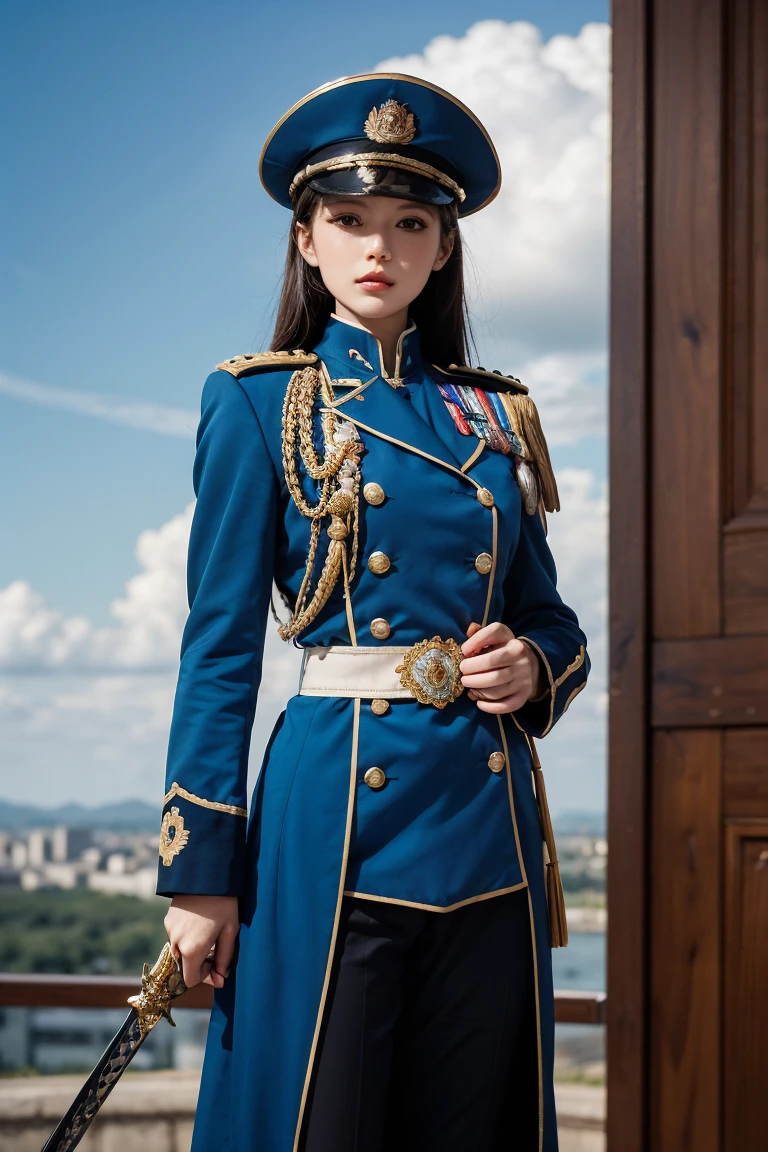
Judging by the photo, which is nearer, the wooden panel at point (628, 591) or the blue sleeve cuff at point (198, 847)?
the blue sleeve cuff at point (198, 847)

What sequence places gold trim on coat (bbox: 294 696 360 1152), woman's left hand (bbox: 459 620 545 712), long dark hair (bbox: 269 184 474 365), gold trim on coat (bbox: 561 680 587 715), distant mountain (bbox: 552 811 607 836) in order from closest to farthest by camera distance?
1. gold trim on coat (bbox: 294 696 360 1152)
2. woman's left hand (bbox: 459 620 545 712)
3. gold trim on coat (bbox: 561 680 587 715)
4. long dark hair (bbox: 269 184 474 365)
5. distant mountain (bbox: 552 811 607 836)

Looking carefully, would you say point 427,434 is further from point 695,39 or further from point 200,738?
point 695,39

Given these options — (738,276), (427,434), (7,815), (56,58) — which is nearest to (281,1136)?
(427,434)

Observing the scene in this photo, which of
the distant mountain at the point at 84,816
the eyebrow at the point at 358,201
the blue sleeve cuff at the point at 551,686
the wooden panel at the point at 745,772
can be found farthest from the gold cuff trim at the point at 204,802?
the distant mountain at the point at 84,816

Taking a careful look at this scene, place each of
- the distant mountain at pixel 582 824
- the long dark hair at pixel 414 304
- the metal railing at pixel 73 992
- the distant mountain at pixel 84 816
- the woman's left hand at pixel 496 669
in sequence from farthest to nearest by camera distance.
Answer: the distant mountain at pixel 84 816
the distant mountain at pixel 582 824
the metal railing at pixel 73 992
the long dark hair at pixel 414 304
the woman's left hand at pixel 496 669

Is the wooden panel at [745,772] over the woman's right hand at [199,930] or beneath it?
over

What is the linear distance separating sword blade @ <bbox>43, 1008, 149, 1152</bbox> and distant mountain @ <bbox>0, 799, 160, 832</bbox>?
9986 millimetres

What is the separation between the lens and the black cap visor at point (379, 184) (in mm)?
1404

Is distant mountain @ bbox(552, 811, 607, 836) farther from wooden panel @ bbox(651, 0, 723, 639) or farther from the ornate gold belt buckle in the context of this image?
the ornate gold belt buckle

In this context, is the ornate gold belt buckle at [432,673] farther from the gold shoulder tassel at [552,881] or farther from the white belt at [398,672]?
the gold shoulder tassel at [552,881]

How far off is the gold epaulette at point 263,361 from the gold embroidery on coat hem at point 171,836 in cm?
48

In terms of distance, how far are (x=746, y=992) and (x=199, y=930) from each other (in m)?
0.59

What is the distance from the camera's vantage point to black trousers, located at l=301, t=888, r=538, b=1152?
123cm

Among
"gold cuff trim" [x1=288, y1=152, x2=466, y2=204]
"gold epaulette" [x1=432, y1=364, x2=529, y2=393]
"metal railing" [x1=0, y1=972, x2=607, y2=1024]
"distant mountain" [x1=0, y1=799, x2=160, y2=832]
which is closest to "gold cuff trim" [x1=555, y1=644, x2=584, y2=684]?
"gold epaulette" [x1=432, y1=364, x2=529, y2=393]
